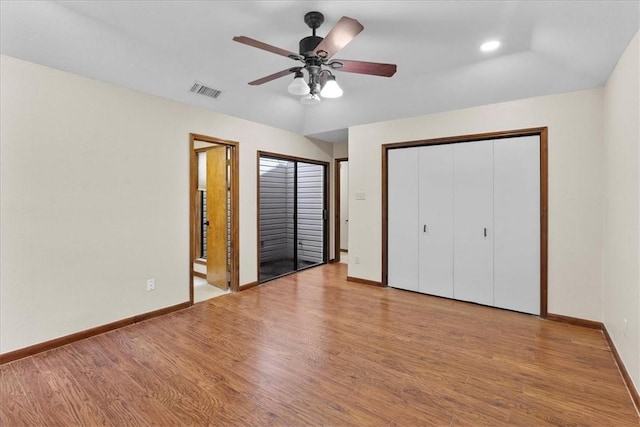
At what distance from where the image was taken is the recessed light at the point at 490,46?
2.86m

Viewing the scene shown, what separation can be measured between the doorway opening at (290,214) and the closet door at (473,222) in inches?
108

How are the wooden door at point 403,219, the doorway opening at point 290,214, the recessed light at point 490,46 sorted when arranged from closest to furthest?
the recessed light at point 490,46
the wooden door at point 403,219
the doorway opening at point 290,214

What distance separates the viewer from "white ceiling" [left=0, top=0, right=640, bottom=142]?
2332mm

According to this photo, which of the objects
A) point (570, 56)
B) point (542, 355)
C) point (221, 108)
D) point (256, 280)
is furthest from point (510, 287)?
point (221, 108)

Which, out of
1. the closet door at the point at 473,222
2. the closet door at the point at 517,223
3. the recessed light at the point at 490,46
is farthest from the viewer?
the closet door at the point at 473,222

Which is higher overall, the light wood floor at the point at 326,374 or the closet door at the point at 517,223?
the closet door at the point at 517,223

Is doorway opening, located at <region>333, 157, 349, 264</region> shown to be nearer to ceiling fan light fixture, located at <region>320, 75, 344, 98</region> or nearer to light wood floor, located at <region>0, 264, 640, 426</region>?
light wood floor, located at <region>0, 264, 640, 426</region>

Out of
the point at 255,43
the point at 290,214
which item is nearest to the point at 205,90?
the point at 255,43

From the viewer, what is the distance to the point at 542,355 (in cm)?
273

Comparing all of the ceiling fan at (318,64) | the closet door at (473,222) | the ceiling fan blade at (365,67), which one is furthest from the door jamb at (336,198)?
the ceiling fan blade at (365,67)

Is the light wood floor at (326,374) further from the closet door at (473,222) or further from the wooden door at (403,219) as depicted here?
the wooden door at (403,219)

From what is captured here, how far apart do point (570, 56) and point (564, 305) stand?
2512 millimetres

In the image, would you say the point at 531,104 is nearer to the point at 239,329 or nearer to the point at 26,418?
the point at 239,329

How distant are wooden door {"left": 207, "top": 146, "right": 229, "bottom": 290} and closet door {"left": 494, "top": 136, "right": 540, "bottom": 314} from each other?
3619mm
